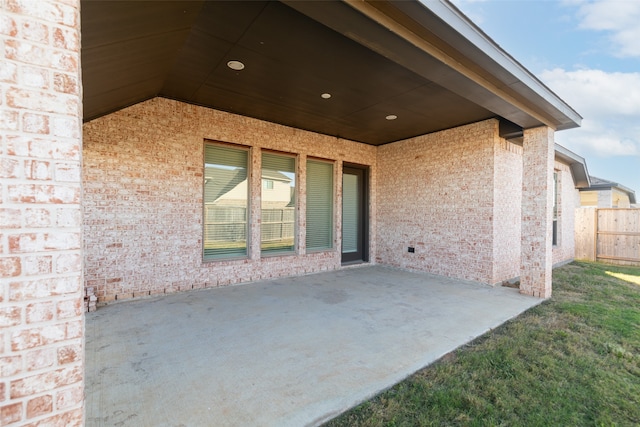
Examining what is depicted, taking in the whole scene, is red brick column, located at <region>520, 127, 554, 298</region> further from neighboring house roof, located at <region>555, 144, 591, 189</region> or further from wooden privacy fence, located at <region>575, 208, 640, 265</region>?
wooden privacy fence, located at <region>575, 208, 640, 265</region>

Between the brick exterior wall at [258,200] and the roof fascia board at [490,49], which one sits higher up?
the roof fascia board at [490,49]

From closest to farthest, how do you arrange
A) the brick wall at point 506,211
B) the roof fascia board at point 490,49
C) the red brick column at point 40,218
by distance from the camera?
the red brick column at point 40,218, the roof fascia board at point 490,49, the brick wall at point 506,211

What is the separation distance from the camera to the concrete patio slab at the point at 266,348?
200 cm

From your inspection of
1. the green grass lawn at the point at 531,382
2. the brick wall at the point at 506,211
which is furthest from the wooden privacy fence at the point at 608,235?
the green grass lawn at the point at 531,382

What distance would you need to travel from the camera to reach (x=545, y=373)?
8.18 feet

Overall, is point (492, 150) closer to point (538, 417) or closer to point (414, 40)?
point (414, 40)

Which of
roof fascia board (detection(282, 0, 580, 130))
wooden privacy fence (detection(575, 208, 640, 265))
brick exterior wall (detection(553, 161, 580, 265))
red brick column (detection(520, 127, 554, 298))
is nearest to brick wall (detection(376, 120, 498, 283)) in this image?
red brick column (detection(520, 127, 554, 298))

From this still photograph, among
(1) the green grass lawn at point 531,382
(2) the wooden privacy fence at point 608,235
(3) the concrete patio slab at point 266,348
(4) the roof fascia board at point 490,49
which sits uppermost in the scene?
(4) the roof fascia board at point 490,49

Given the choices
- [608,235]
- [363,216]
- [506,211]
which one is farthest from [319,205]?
[608,235]

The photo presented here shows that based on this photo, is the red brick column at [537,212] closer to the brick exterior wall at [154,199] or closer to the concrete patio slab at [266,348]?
the concrete patio slab at [266,348]

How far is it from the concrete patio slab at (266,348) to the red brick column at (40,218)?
1092mm

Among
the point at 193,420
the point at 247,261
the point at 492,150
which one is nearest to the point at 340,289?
the point at 247,261

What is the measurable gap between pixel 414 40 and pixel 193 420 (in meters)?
3.52

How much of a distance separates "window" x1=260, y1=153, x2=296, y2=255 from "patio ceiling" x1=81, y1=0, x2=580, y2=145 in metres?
1.07
